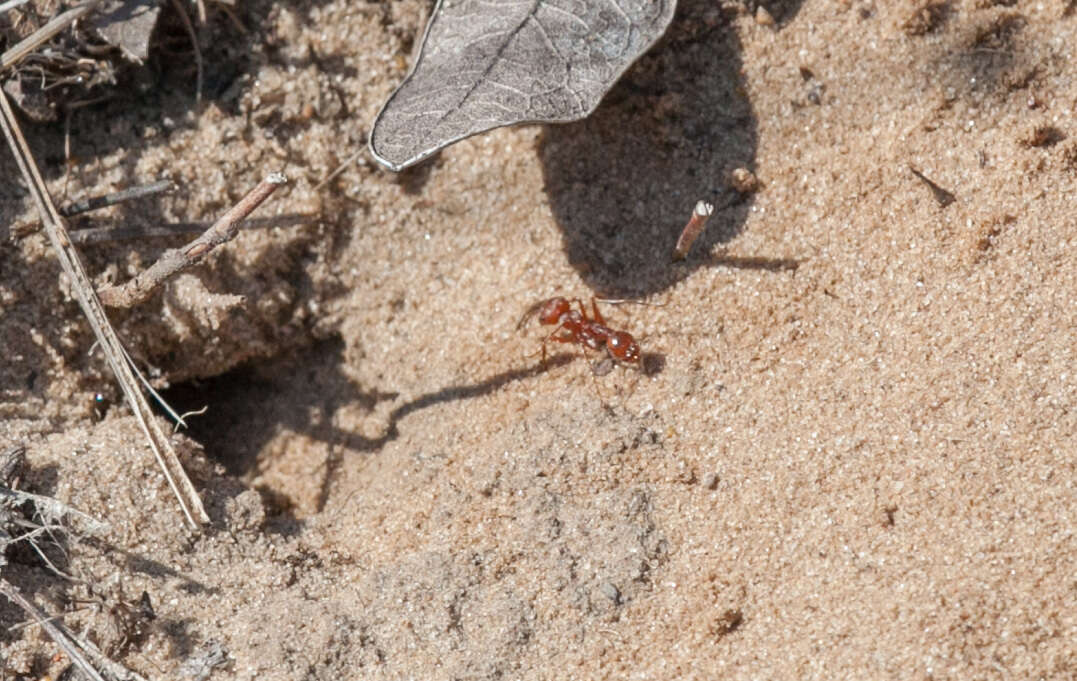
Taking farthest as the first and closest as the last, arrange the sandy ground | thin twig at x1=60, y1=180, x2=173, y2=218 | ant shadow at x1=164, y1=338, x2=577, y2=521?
1. ant shadow at x1=164, y1=338, x2=577, y2=521
2. thin twig at x1=60, y1=180, x2=173, y2=218
3. the sandy ground

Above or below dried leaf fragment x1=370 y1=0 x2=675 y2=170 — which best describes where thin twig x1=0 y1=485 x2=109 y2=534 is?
below

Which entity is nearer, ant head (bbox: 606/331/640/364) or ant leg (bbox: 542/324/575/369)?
ant head (bbox: 606/331/640/364)

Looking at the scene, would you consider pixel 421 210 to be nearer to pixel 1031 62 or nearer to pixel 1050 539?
pixel 1031 62

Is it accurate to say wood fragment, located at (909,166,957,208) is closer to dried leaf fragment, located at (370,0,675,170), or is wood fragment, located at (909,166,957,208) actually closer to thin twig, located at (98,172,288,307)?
dried leaf fragment, located at (370,0,675,170)

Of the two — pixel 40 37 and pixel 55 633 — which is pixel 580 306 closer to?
pixel 55 633

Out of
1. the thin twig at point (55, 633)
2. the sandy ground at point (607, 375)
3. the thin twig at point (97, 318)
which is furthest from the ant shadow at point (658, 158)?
the thin twig at point (55, 633)

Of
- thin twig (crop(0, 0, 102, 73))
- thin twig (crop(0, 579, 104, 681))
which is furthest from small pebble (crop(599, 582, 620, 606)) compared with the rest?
thin twig (crop(0, 0, 102, 73))

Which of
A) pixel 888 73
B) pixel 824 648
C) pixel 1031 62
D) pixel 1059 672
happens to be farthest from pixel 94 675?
pixel 1031 62
